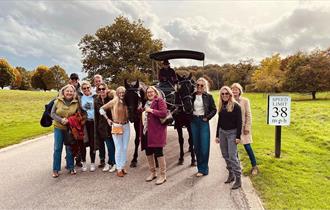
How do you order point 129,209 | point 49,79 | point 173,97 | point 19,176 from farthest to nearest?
point 49,79 → point 173,97 → point 19,176 → point 129,209

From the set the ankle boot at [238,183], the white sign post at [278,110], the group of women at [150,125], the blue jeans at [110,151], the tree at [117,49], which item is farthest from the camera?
the tree at [117,49]

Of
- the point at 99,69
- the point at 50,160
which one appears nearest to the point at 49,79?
the point at 99,69

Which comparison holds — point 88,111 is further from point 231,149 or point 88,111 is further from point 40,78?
point 40,78

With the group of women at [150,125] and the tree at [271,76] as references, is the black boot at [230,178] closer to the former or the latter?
the group of women at [150,125]

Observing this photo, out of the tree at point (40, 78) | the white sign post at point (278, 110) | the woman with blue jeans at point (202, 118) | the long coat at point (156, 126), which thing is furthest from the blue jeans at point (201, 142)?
the tree at point (40, 78)

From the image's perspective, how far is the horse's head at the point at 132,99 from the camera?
20.7 feet

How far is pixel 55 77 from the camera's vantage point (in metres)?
78.6

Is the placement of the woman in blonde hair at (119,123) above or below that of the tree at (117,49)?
below

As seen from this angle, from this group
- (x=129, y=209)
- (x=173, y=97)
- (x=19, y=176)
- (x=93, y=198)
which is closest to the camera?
(x=129, y=209)

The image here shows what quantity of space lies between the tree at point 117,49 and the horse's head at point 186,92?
92.4 ft

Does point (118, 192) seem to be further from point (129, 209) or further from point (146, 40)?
point (146, 40)

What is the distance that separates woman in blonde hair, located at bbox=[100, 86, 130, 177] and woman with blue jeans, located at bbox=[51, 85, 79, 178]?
0.70 meters

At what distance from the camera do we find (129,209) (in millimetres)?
4660

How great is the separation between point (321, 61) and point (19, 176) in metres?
37.5
